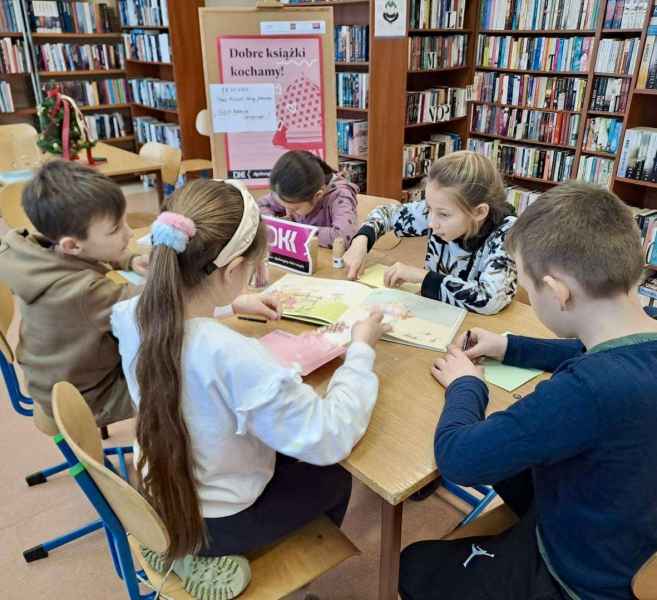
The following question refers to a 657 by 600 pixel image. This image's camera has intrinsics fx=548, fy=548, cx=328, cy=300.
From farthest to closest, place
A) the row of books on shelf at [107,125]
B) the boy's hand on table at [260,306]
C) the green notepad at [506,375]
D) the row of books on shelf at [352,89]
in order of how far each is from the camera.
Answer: the row of books on shelf at [107,125] → the row of books on shelf at [352,89] → the boy's hand on table at [260,306] → the green notepad at [506,375]

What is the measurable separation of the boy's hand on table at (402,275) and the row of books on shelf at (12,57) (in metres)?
4.85

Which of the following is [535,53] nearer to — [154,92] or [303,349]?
[154,92]

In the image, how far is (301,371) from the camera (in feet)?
3.68

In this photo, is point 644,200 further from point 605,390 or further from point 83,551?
point 83,551

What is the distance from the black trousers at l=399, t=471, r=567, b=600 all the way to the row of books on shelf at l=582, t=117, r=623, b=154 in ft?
10.6

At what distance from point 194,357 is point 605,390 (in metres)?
0.62

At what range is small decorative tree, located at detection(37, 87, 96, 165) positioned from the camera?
117 inches

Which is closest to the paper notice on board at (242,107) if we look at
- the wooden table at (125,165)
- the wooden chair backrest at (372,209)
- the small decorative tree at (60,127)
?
the wooden chair backrest at (372,209)

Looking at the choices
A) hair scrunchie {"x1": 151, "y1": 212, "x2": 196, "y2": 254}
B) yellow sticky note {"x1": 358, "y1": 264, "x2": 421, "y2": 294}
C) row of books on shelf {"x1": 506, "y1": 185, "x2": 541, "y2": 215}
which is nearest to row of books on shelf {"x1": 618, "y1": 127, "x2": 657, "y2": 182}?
row of books on shelf {"x1": 506, "y1": 185, "x2": 541, "y2": 215}

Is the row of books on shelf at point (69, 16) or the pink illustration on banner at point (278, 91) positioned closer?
the pink illustration on banner at point (278, 91)

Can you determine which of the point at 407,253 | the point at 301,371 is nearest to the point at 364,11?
the point at 407,253

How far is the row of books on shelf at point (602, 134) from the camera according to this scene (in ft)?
11.7

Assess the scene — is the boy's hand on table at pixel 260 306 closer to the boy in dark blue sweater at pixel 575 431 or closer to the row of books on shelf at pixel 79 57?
the boy in dark blue sweater at pixel 575 431

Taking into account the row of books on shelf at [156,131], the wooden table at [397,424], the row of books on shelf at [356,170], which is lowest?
the row of books on shelf at [356,170]
